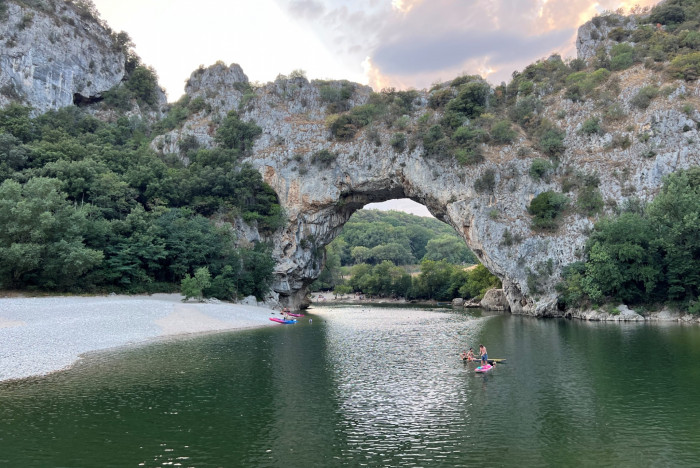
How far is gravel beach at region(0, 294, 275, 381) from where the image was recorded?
22.9 metres

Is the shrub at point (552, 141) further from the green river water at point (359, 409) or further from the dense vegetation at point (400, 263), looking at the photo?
the green river water at point (359, 409)

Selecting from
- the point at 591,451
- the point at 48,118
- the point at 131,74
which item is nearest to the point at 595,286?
the point at 591,451

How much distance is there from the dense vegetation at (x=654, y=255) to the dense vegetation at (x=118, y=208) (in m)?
37.7

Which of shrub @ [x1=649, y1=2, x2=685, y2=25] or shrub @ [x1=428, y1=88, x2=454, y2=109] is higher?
shrub @ [x1=649, y1=2, x2=685, y2=25]

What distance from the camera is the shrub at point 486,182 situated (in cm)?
5694

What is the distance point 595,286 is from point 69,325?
1823 inches

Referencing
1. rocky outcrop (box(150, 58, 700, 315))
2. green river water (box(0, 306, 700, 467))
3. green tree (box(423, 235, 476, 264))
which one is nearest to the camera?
green river water (box(0, 306, 700, 467))

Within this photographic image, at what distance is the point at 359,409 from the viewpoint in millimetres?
15555

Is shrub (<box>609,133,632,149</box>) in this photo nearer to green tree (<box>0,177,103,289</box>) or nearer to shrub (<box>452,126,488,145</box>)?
shrub (<box>452,126,488,145</box>)

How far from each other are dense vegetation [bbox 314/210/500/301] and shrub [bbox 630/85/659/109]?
31678 millimetres

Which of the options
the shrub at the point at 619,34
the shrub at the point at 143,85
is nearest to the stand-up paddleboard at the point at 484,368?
the shrub at the point at 619,34

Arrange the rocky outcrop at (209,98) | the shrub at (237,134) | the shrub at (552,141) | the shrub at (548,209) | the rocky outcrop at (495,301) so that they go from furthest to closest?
the rocky outcrop at (209,98) → the shrub at (237,134) → the rocky outcrop at (495,301) → the shrub at (552,141) → the shrub at (548,209)

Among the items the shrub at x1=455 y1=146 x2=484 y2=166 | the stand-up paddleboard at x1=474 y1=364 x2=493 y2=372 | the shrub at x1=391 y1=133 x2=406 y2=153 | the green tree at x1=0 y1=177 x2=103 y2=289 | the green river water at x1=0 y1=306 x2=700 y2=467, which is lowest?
the green river water at x1=0 y1=306 x2=700 y2=467

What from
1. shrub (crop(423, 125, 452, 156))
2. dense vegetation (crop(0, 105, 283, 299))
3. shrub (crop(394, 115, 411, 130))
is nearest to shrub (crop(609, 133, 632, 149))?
shrub (crop(423, 125, 452, 156))
